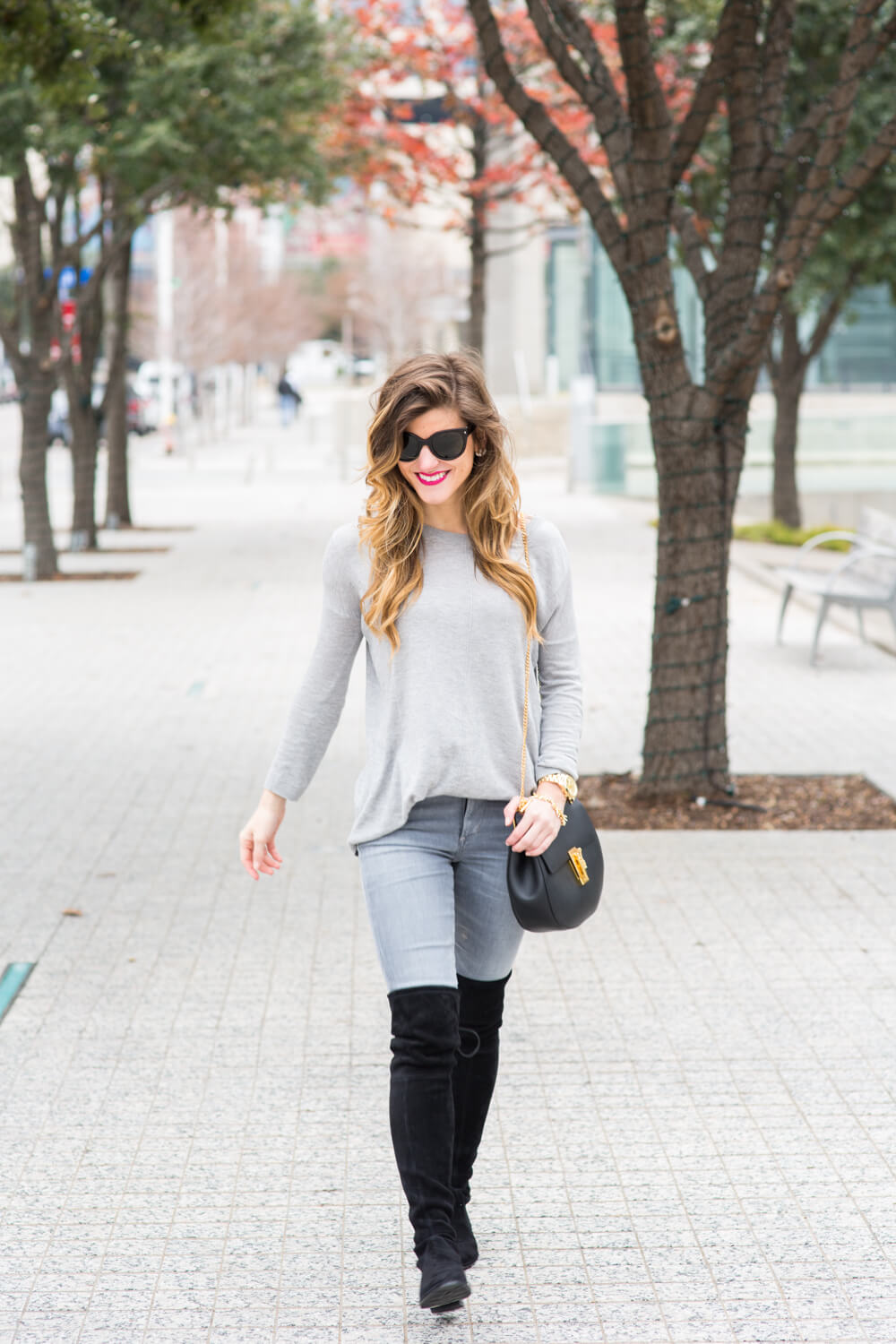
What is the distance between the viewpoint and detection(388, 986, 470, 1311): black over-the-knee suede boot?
3.20 meters

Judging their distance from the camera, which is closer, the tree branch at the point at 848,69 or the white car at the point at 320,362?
the tree branch at the point at 848,69

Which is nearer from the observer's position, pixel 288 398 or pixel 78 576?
pixel 78 576

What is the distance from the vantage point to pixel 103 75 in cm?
1573

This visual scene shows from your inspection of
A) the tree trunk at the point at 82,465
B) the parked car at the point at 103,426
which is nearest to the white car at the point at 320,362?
the parked car at the point at 103,426

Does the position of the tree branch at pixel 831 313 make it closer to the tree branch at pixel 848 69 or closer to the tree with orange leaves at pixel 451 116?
the tree with orange leaves at pixel 451 116

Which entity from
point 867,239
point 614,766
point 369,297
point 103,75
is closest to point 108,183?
point 103,75

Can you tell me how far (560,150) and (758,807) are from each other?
2.89 m

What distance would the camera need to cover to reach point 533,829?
3221 millimetres

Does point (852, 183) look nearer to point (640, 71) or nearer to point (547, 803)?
point (640, 71)

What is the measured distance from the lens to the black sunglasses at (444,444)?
331cm

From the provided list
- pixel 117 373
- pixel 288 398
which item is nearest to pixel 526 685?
pixel 117 373

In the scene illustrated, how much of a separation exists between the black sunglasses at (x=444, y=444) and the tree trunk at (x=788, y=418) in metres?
16.7

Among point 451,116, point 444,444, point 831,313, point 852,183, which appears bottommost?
point 444,444

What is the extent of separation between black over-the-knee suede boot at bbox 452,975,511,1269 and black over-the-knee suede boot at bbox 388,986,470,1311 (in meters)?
0.19
